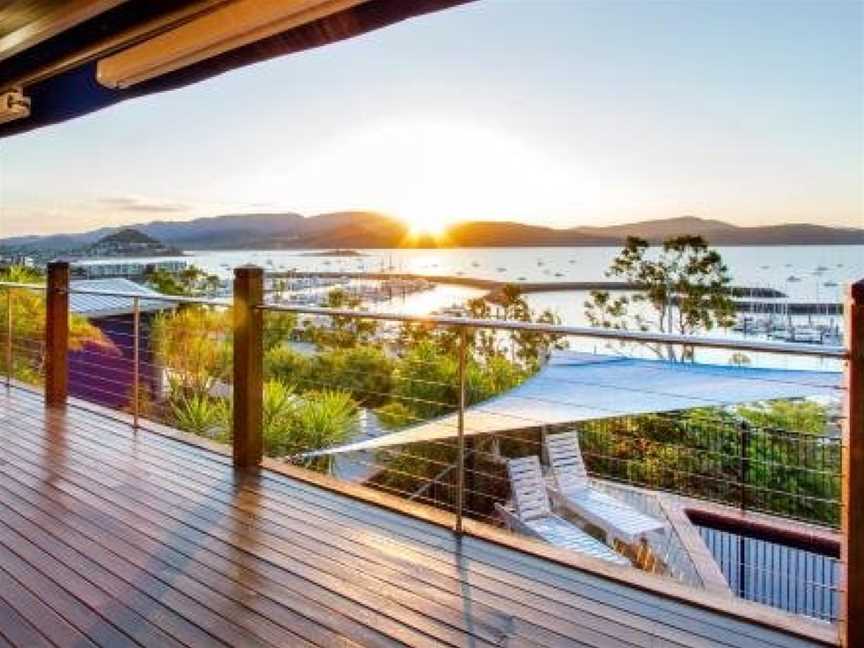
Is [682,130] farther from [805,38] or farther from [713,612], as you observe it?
[713,612]

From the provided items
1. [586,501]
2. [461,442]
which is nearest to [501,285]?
[586,501]

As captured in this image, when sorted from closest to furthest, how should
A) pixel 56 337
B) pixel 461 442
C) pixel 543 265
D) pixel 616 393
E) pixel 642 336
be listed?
pixel 642 336
pixel 461 442
pixel 56 337
pixel 616 393
pixel 543 265

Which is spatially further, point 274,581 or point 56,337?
point 56,337

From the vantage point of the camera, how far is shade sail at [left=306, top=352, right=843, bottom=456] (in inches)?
265

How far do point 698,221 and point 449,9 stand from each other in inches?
1057

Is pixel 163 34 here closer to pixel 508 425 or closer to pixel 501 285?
pixel 508 425

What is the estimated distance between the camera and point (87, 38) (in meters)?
2.83

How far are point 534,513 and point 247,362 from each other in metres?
4.79

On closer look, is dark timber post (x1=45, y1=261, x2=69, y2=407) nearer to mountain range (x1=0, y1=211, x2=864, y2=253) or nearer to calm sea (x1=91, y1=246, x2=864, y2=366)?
mountain range (x1=0, y1=211, x2=864, y2=253)

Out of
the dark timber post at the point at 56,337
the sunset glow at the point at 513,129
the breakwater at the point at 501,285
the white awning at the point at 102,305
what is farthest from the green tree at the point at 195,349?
the breakwater at the point at 501,285

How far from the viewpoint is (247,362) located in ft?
12.3

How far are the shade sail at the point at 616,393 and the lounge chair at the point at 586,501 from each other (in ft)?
3.13

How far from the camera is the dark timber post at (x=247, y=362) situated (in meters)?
3.72

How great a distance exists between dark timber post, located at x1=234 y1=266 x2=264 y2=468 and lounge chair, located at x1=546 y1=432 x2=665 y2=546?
15.7ft
